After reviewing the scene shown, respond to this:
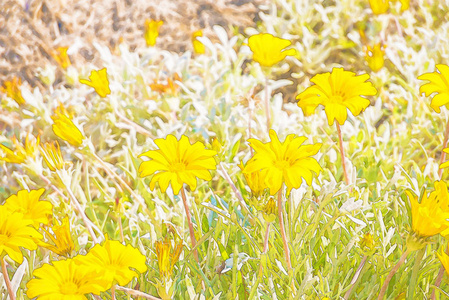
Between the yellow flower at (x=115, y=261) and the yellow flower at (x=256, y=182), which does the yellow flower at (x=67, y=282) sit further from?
the yellow flower at (x=256, y=182)

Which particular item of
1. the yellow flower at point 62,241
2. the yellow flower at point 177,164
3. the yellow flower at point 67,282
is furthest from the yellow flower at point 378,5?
the yellow flower at point 67,282

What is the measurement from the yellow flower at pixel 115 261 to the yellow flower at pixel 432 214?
1.60 ft

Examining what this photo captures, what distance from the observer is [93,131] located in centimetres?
215

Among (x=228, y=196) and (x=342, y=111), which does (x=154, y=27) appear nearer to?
(x=228, y=196)

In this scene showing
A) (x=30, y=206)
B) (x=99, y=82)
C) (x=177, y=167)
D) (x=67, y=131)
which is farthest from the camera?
(x=99, y=82)

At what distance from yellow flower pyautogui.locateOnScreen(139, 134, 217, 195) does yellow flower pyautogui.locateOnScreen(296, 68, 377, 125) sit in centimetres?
24

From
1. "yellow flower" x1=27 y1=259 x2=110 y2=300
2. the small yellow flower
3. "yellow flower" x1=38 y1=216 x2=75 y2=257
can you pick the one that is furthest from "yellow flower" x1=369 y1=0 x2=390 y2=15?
"yellow flower" x1=27 y1=259 x2=110 y2=300

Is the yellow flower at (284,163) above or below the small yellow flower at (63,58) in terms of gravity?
above

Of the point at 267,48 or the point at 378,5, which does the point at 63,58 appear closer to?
the point at 267,48

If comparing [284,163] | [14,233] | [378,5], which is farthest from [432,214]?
[378,5]

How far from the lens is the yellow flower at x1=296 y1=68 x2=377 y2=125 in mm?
1068

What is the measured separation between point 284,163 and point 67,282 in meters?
0.43

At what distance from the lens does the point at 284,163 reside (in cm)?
97

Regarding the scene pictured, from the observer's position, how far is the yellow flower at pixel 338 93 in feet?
3.51
